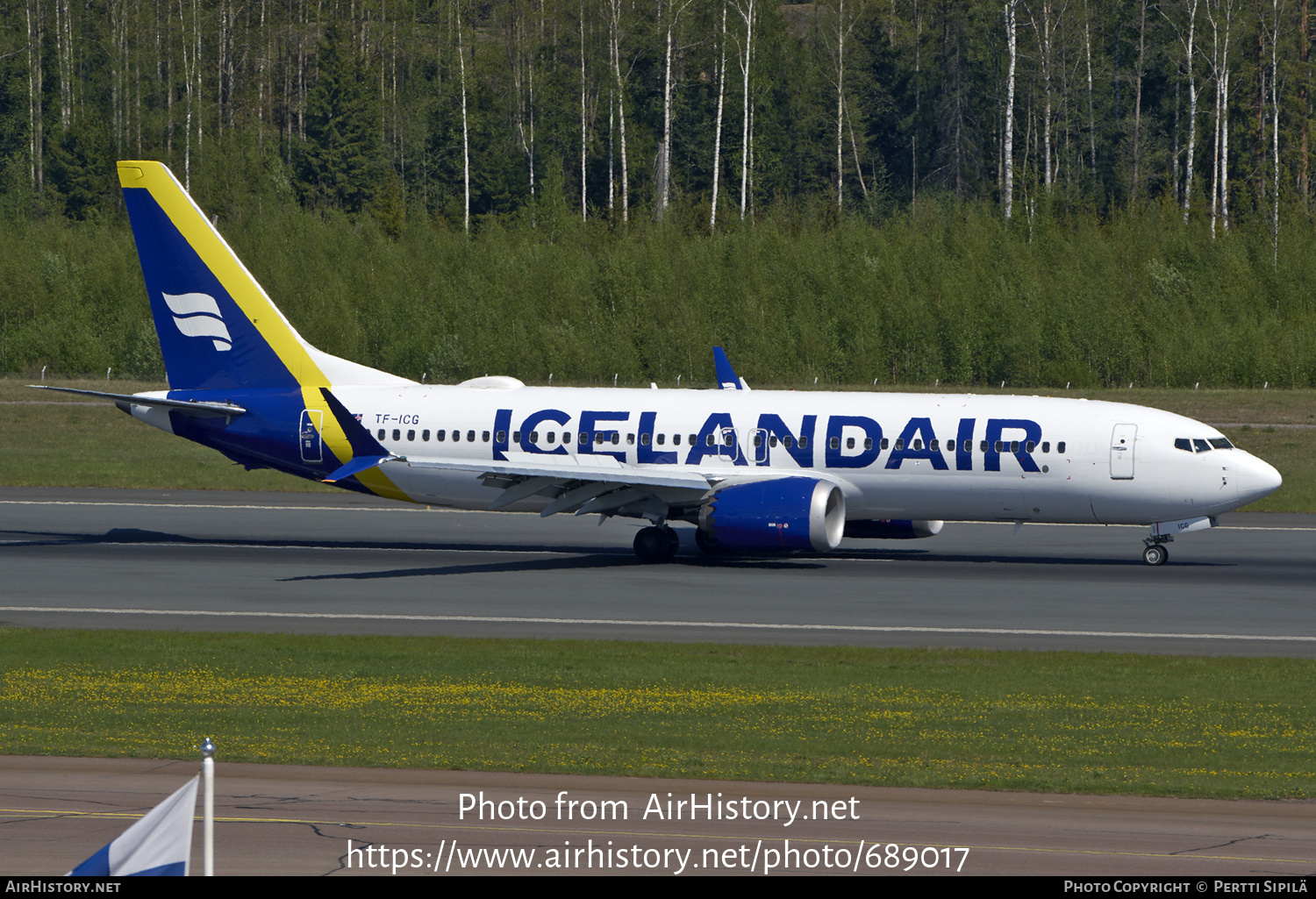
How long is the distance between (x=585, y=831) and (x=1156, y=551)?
79.8 ft

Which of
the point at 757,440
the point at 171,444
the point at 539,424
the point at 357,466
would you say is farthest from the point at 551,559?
the point at 171,444

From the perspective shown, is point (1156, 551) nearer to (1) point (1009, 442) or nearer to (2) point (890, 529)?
(1) point (1009, 442)

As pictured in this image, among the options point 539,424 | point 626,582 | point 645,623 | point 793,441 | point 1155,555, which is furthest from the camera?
point 539,424

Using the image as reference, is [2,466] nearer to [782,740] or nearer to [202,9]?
[782,740]

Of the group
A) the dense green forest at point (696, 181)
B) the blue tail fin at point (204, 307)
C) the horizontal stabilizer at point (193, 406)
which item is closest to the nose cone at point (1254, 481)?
the blue tail fin at point (204, 307)

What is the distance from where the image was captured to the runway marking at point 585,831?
42.6ft

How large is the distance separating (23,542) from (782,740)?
2554cm

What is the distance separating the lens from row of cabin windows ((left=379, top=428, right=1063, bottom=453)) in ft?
112

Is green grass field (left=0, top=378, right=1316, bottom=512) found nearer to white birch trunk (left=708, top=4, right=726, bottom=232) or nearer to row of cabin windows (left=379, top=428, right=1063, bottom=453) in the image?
row of cabin windows (left=379, top=428, right=1063, bottom=453)

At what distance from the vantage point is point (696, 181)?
3989 inches

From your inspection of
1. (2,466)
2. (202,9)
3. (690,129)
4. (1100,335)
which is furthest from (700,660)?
(202,9)

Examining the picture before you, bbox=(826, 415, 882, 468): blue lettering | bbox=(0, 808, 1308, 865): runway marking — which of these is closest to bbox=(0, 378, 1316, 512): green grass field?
bbox=(826, 415, 882, 468): blue lettering

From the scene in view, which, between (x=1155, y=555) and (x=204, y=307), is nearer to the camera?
(x=1155, y=555)

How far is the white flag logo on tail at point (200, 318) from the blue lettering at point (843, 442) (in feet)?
47.8
